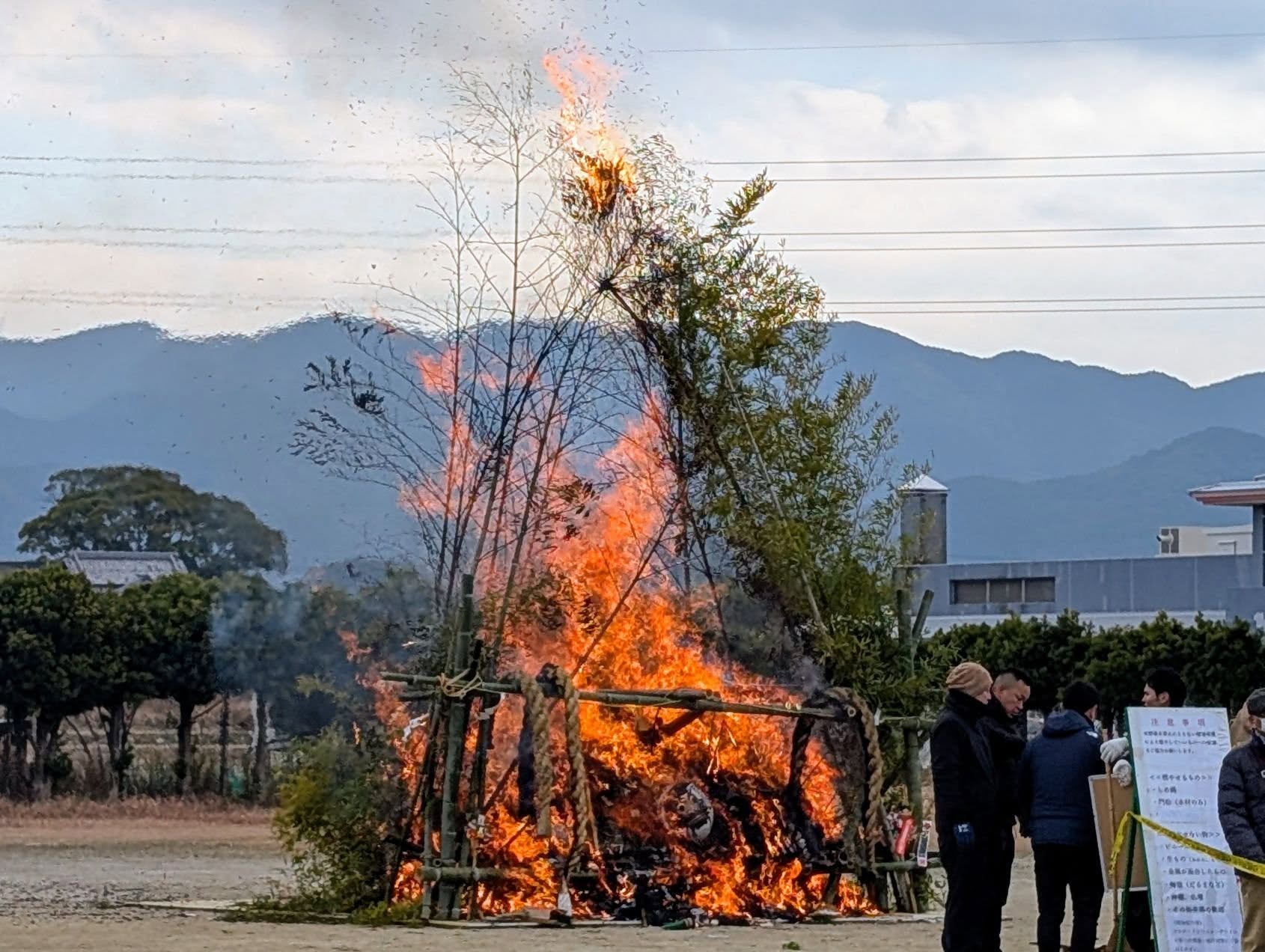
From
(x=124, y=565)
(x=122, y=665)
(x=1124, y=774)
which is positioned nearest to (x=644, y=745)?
(x=1124, y=774)

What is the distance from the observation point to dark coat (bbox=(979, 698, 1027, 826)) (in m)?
11.6

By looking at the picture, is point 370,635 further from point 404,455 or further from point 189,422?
point 189,422

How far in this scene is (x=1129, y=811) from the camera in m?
11.2

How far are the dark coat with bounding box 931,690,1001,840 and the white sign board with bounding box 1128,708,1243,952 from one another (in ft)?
2.53

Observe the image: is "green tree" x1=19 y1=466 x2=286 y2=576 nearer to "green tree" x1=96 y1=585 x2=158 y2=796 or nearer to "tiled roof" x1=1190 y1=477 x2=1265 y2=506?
"green tree" x1=96 y1=585 x2=158 y2=796

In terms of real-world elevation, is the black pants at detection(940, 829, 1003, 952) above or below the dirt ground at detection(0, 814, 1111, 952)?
above

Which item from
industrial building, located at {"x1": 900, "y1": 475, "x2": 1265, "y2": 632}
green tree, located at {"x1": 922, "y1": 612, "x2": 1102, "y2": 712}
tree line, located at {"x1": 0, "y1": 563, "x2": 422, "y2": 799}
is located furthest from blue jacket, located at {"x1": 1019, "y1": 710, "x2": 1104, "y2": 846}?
industrial building, located at {"x1": 900, "y1": 475, "x2": 1265, "y2": 632}

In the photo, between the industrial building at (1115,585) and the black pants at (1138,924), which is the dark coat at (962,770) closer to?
the black pants at (1138,924)

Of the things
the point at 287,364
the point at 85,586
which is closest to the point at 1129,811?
the point at 287,364

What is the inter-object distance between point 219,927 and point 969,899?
632 centimetres

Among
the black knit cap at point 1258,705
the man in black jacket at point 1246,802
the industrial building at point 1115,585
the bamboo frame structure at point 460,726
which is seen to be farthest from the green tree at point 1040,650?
the man in black jacket at point 1246,802

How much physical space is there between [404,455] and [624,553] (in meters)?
2.10

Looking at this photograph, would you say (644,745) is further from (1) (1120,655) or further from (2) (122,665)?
(1) (1120,655)

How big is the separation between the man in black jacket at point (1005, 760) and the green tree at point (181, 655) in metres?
28.5
